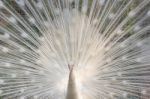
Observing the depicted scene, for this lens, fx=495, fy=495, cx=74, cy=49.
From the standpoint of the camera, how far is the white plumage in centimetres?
357

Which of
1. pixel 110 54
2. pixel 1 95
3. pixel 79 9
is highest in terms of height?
pixel 79 9

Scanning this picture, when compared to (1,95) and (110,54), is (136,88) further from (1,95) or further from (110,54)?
(1,95)

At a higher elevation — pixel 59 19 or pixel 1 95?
pixel 59 19

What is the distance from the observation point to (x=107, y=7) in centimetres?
357

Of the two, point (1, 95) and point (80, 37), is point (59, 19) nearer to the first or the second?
point (80, 37)

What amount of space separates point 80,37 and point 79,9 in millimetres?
204

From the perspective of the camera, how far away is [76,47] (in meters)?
3.58

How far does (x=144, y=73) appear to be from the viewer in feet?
12.5

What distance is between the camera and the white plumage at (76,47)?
11.7 ft

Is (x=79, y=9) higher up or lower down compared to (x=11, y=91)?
higher up

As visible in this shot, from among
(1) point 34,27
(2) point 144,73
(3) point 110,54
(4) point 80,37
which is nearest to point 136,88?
(2) point 144,73

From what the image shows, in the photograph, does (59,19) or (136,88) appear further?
(136,88)

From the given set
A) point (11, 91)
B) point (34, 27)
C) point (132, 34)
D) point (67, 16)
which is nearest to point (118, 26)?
point (132, 34)

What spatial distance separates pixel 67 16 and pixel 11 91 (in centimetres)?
78
